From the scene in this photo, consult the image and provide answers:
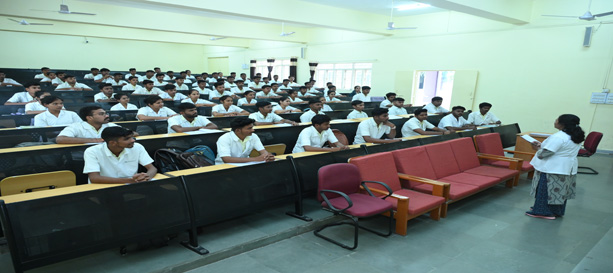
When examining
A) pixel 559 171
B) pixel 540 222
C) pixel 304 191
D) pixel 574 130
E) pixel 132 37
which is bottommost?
pixel 540 222

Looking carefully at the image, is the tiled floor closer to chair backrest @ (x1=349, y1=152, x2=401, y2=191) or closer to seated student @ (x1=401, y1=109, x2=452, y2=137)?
chair backrest @ (x1=349, y1=152, x2=401, y2=191)

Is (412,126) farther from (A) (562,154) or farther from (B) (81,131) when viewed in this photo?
(B) (81,131)

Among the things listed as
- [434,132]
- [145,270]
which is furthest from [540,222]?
[145,270]

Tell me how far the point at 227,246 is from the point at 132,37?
15.9 m

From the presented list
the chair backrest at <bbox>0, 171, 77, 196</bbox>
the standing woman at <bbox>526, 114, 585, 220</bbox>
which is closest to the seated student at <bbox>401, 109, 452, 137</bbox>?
the standing woman at <bbox>526, 114, 585, 220</bbox>

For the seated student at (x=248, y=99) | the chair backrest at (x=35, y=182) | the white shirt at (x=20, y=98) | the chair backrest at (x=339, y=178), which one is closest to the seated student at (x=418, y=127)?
the chair backrest at (x=339, y=178)

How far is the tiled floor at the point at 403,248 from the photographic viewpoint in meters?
2.89

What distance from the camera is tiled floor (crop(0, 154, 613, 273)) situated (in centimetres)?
289

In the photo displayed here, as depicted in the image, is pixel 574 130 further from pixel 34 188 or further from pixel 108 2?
pixel 108 2

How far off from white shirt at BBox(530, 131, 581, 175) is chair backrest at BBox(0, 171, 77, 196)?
5269 millimetres

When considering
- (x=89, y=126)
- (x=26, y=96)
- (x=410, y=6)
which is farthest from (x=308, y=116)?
(x=26, y=96)

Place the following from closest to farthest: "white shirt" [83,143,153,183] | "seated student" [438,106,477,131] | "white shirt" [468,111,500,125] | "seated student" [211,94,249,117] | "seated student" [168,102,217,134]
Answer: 1. "white shirt" [83,143,153,183]
2. "seated student" [168,102,217,134]
3. "seated student" [211,94,249,117]
4. "seated student" [438,106,477,131]
5. "white shirt" [468,111,500,125]

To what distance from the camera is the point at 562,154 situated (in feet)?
13.0

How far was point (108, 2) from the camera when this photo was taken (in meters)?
10.2
